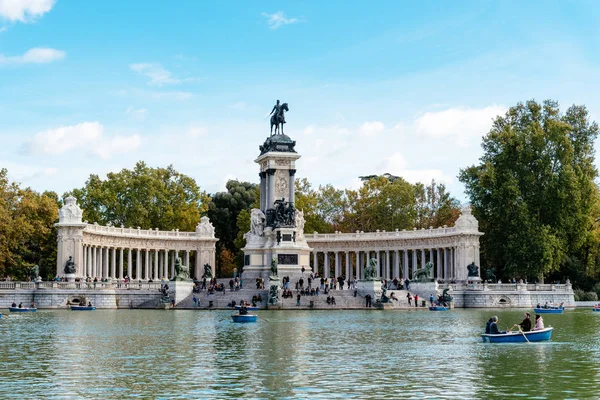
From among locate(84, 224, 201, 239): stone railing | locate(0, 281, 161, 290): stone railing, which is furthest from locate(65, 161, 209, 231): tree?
locate(0, 281, 161, 290): stone railing

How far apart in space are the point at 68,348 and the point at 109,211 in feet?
235

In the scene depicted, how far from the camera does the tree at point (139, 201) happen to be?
99312mm

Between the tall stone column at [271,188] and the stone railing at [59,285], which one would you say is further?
the tall stone column at [271,188]

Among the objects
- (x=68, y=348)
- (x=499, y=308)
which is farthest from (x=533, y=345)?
(x=499, y=308)

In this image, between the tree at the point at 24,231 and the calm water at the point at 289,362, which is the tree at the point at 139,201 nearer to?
the tree at the point at 24,231

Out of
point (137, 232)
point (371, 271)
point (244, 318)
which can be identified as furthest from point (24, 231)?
point (244, 318)

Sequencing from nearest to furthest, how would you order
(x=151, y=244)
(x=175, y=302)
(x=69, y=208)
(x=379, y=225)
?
(x=175, y=302) → (x=69, y=208) → (x=151, y=244) → (x=379, y=225)

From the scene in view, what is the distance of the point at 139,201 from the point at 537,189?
148 feet

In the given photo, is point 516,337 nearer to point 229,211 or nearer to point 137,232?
point 137,232

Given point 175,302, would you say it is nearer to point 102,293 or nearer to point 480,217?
point 102,293

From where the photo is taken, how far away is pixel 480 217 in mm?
86688

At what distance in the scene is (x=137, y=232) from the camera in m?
91.0

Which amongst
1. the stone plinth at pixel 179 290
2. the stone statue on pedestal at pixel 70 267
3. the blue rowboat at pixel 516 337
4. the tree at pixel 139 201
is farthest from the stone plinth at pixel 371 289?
the tree at pixel 139 201

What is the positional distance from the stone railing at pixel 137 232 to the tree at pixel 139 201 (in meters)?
5.84
